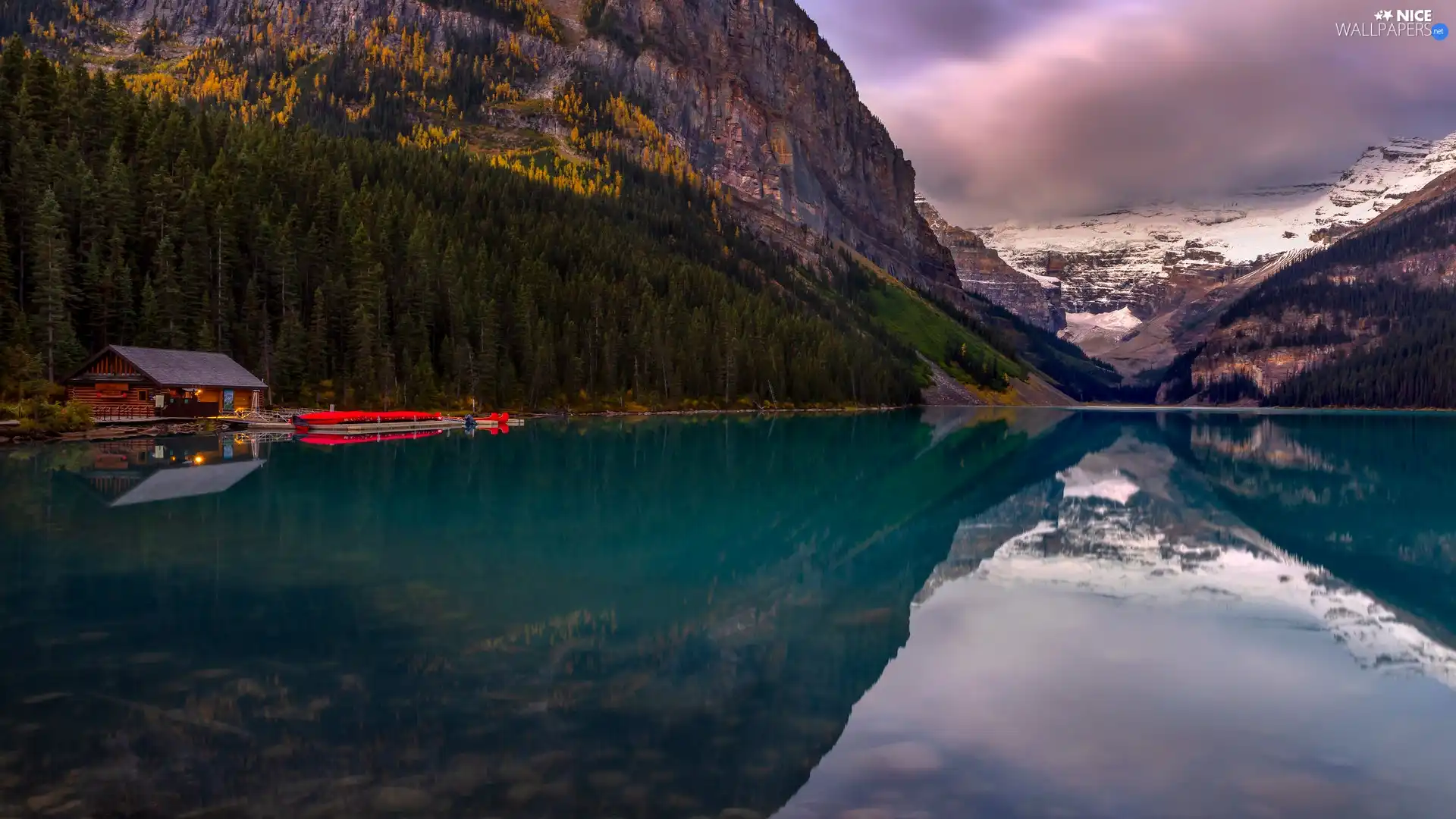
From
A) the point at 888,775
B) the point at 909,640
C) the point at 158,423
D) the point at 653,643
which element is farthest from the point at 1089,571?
the point at 158,423

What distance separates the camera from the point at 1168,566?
28016 mm

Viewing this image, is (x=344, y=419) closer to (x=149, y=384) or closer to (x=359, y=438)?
(x=359, y=438)

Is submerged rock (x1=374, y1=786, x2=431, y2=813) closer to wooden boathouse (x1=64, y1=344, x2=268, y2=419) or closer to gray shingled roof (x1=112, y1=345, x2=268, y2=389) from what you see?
wooden boathouse (x1=64, y1=344, x2=268, y2=419)

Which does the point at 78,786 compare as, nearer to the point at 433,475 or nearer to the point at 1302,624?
the point at 1302,624

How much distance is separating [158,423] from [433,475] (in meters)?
39.4

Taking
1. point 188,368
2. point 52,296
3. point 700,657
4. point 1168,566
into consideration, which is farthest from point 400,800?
point 52,296

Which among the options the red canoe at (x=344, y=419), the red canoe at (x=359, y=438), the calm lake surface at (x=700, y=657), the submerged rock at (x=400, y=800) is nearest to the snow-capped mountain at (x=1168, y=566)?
the calm lake surface at (x=700, y=657)

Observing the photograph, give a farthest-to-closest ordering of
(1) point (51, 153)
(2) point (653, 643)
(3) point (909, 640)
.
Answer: (1) point (51, 153) → (3) point (909, 640) → (2) point (653, 643)

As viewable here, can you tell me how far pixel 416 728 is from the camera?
1188cm

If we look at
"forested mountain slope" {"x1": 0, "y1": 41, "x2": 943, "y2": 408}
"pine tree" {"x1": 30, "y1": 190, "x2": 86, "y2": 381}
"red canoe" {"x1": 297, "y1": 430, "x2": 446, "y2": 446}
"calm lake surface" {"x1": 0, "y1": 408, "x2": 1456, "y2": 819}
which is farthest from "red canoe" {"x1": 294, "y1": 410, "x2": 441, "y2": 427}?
"calm lake surface" {"x1": 0, "y1": 408, "x2": 1456, "y2": 819}

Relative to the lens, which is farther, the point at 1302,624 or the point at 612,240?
the point at 612,240

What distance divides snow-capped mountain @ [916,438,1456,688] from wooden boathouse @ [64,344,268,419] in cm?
6615

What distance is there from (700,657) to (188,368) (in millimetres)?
76310

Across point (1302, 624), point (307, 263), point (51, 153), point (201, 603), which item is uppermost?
point (51, 153)
